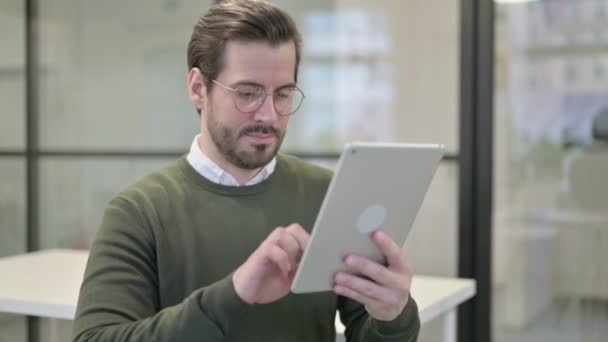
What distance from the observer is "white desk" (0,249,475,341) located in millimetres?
1962

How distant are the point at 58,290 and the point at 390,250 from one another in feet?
4.39

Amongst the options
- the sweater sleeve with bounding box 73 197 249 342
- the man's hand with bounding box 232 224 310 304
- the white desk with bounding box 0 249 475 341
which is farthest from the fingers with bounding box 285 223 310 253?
the white desk with bounding box 0 249 475 341

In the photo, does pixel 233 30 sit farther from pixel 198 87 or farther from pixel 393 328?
pixel 393 328

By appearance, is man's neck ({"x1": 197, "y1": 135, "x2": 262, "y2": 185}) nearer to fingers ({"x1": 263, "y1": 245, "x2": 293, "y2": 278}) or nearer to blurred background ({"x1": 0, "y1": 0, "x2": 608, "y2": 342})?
fingers ({"x1": 263, "y1": 245, "x2": 293, "y2": 278})

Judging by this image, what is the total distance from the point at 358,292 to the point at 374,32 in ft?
6.98

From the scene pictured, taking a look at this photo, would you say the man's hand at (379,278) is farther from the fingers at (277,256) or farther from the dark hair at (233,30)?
the dark hair at (233,30)

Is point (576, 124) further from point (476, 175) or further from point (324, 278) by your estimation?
point (324, 278)

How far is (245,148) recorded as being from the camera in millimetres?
1262

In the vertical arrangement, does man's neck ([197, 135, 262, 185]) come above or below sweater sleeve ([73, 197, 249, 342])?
above

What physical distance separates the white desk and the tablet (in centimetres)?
64

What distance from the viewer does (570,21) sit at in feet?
9.26

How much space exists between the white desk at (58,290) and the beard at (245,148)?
53cm

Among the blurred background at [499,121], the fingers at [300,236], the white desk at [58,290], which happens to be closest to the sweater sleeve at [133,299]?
the fingers at [300,236]

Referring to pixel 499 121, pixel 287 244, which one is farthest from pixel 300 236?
pixel 499 121
